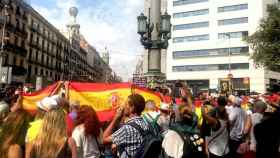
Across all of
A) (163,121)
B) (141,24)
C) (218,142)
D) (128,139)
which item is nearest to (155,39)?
(141,24)

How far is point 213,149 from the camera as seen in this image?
574 centimetres

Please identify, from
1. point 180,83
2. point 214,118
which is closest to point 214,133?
point 214,118

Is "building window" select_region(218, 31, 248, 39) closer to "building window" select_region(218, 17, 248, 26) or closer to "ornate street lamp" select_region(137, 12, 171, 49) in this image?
"building window" select_region(218, 17, 248, 26)

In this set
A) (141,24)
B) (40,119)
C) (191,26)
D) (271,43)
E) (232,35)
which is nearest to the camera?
(40,119)

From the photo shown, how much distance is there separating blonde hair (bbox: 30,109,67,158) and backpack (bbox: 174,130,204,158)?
1.70 metres

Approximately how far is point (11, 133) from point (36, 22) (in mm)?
60610

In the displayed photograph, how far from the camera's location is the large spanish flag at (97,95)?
8.07m

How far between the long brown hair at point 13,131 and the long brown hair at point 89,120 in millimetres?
681

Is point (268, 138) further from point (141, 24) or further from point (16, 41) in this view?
point (16, 41)

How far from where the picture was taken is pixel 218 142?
18.9 ft

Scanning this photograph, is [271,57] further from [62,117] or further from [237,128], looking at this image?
[62,117]

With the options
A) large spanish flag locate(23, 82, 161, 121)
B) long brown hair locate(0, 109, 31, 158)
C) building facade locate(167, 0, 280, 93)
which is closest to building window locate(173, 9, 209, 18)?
building facade locate(167, 0, 280, 93)

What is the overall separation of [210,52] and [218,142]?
54.7m

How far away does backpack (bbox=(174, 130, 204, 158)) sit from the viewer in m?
4.51
